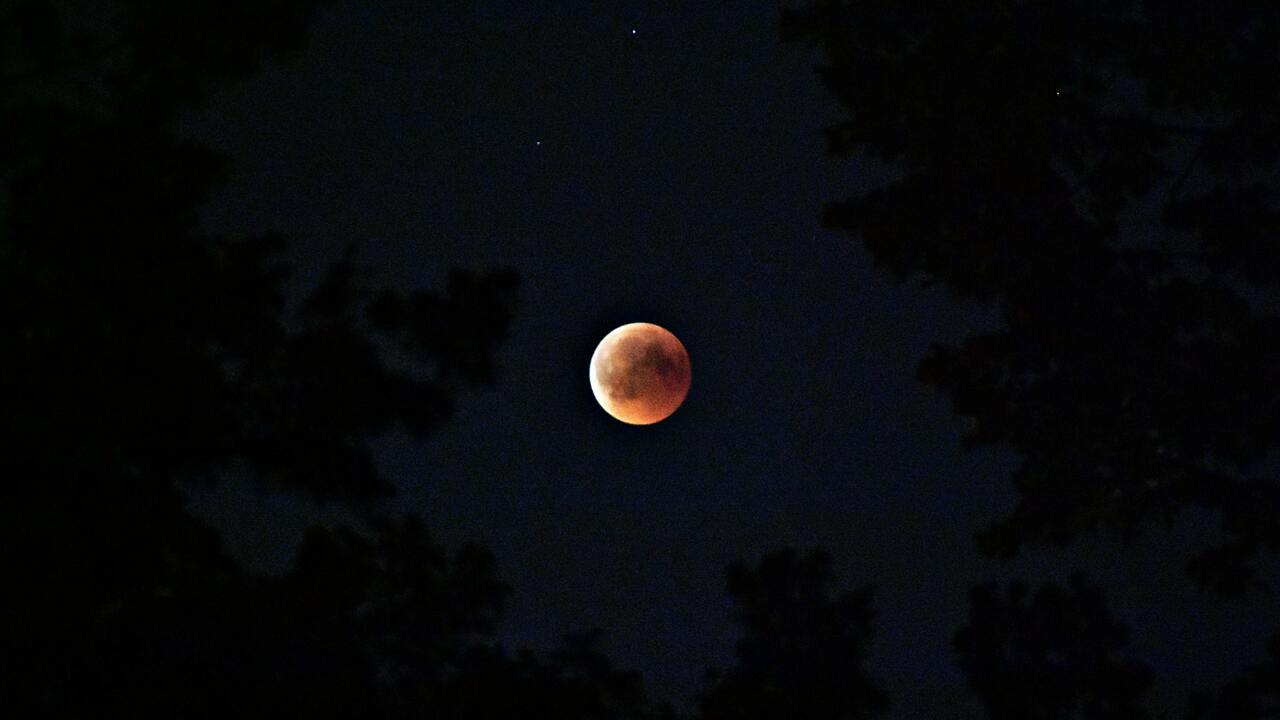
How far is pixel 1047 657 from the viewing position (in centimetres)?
936

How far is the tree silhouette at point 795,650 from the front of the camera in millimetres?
8609

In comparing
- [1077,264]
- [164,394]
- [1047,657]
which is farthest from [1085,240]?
[164,394]

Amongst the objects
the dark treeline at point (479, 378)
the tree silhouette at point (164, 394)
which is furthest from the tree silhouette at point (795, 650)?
the tree silhouette at point (164, 394)

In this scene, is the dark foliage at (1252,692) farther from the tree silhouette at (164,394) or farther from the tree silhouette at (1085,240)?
the tree silhouette at (164,394)

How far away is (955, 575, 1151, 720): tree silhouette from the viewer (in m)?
9.17

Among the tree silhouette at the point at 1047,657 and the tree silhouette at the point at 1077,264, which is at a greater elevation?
the tree silhouette at the point at 1077,264

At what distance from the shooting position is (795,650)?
9062mm

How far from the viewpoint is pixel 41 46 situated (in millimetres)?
6766

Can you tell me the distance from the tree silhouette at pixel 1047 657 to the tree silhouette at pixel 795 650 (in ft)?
3.25

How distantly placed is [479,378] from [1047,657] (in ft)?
16.4

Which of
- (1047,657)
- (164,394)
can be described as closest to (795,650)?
(1047,657)

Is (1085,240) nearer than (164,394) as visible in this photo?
No

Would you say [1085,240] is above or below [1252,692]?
above

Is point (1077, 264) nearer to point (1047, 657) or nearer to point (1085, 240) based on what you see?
point (1085, 240)
